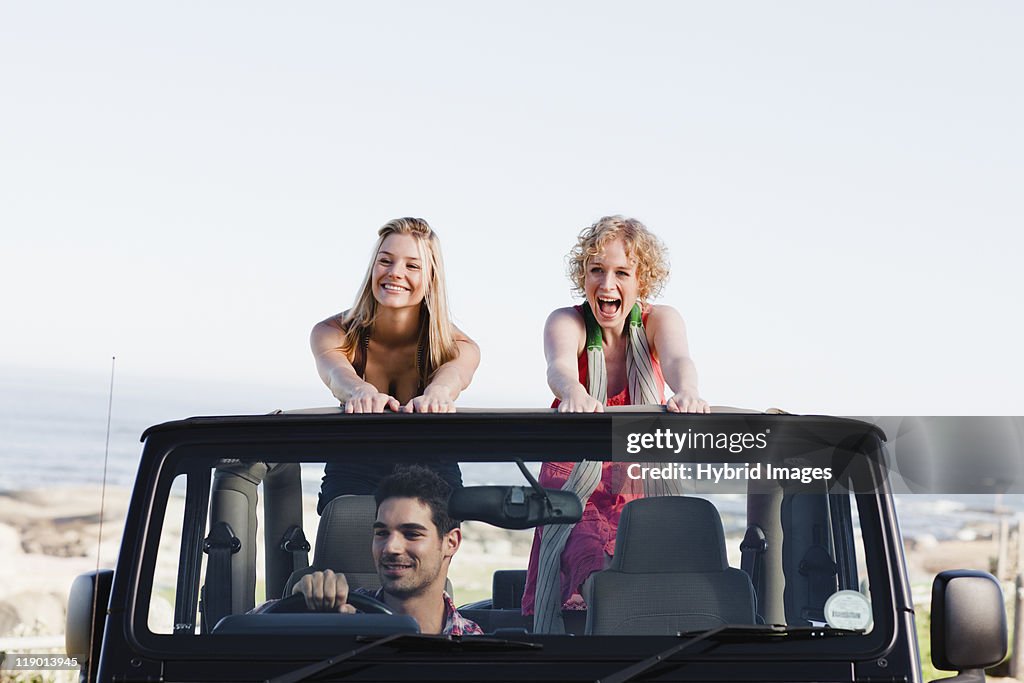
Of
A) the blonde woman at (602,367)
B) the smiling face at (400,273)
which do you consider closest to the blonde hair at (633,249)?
the blonde woman at (602,367)

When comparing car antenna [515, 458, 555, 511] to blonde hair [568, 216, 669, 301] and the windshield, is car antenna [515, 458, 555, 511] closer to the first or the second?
the windshield

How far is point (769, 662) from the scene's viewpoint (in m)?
3.09

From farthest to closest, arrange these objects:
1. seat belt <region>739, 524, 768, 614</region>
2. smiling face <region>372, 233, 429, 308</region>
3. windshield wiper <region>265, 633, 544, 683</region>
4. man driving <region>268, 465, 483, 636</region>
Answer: smiling face <region>372, 233, 429, 308</region> < seat belt <region>739, 524, 768, 614</region> < man driving <region>268, 465, 483, 636</region> < windshield wiper <region>265, 633, 544, 683</region>

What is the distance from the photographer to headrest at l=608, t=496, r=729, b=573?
11.1ft

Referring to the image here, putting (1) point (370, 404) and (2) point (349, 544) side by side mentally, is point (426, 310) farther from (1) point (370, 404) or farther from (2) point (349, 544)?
(2) point (349, 544)

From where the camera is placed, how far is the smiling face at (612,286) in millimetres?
4465

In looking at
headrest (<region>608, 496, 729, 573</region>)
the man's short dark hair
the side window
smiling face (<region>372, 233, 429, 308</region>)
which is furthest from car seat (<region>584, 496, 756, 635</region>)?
smiling face (<region>372, 233, 429, 308</region>)

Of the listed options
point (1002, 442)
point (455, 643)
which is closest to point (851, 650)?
point (455, 643)

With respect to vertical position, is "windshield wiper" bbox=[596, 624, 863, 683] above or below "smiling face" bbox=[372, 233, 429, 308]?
below

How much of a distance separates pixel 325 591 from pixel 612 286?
5.36ft

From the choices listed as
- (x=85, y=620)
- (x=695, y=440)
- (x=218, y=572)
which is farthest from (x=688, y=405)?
(x=85, y=620)

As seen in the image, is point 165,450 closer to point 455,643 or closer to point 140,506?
point 140,506

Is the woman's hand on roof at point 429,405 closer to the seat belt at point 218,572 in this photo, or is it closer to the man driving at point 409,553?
the man driving at point 409,553

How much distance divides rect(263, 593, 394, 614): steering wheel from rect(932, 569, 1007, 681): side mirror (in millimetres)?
1271
